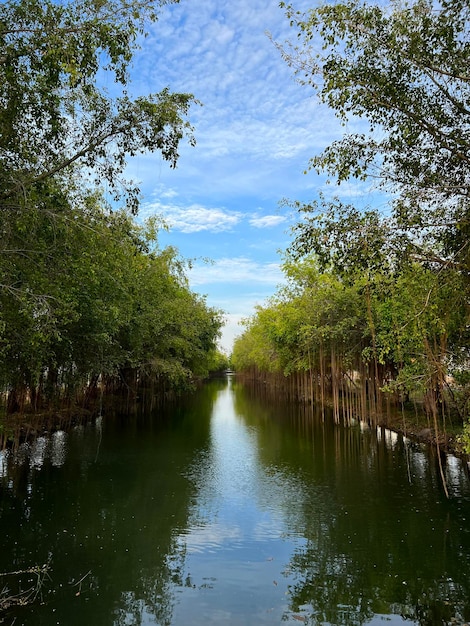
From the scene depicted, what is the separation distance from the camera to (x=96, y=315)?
41.9ft

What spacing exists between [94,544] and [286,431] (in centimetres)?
1597

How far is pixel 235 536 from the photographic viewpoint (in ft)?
30.8

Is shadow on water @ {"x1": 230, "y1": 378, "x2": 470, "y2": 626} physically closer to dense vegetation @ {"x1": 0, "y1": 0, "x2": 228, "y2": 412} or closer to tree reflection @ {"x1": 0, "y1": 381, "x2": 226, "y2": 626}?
tree reflection @ {"x1": 0, "y1": 381, "x2": 226, "y2": 626}

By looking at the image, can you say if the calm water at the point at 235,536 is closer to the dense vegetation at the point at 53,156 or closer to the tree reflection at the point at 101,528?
the tree reflection at the point at 101,528

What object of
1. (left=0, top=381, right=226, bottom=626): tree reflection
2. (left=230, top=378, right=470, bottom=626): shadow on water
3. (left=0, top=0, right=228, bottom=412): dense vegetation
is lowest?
(left=230, top=378, right=470, bottom=626): shadow on water

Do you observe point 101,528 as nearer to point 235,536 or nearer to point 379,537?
point 235,536

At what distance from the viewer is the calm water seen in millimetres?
6660

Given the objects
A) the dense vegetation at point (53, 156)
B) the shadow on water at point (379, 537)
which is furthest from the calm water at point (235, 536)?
the dense vegetation at point (53, 156)

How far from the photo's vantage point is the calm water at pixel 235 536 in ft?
21.9

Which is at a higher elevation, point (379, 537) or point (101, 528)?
point (101, 528)

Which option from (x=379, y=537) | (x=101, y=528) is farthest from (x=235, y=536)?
(x=379, y=537)

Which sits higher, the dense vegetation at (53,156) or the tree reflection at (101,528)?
the dense vegetation at (53,156)

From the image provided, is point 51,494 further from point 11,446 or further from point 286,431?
point 286,431

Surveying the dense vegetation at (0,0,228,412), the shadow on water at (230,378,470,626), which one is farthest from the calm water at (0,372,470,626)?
the dense vegetation at (0,0,228,412)
